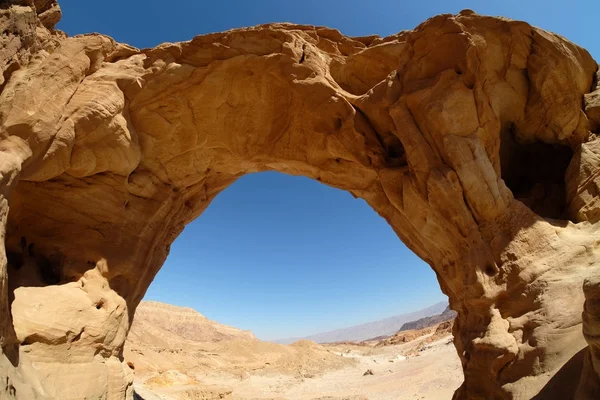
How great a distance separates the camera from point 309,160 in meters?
10.4

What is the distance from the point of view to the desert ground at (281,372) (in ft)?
60.2

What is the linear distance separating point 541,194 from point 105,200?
1125 centimetres

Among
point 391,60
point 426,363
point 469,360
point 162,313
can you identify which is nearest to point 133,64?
point 391,60

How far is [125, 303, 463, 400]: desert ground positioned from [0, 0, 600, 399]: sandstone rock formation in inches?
316

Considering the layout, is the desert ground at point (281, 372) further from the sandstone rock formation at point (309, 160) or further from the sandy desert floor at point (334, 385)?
the sandstone rock formation at point (309, 160)

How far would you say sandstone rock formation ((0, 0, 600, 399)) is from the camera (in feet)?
20.7

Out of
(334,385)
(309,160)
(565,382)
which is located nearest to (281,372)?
(334,385)

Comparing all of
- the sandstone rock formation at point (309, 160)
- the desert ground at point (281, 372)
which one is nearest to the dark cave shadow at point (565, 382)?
the sandstone rock formation at point (309, 160)

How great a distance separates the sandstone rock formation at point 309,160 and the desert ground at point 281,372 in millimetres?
8018

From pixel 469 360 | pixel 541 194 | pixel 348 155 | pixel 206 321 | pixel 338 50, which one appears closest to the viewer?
pixel 469 360

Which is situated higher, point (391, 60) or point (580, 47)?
point (391, 60)

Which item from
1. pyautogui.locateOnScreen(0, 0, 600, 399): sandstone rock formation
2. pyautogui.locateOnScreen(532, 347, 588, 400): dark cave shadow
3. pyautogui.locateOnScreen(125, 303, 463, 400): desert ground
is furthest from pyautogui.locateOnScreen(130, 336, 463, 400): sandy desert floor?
pyautogui.locateOnScreen(532, 347, 588, 400): dark cave shadow

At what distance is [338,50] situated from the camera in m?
10.7

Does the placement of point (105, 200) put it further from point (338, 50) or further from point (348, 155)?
point (338, 50)
